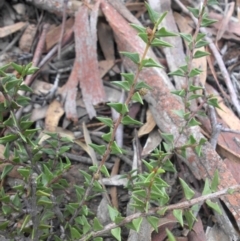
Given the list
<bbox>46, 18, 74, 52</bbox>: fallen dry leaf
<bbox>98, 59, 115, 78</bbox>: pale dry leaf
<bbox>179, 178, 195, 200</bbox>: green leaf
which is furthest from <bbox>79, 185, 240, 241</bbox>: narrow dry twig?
<bbox>46, 18, 74, 52</bbox>: fallen dry leaf

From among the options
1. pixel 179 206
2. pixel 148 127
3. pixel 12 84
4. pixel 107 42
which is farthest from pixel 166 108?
pixel 12 84

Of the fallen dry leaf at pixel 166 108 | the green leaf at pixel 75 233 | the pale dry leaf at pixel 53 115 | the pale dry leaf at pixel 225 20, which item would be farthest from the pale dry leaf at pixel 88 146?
the pale dry leaf at pixel 225 20

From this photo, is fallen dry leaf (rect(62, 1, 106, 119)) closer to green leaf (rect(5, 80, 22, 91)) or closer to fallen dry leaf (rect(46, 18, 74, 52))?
fallen dry leaf (rect(46, 18, 74, 52))

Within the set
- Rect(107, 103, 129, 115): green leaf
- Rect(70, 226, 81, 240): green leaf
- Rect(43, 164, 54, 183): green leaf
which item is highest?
Rect(107, 103, 129, 115): green leaf

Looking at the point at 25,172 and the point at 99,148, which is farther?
the point at 99,148

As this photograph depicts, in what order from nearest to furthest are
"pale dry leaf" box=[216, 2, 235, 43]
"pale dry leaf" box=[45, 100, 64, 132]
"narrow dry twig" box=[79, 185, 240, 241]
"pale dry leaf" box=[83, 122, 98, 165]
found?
"narrow dry twig" box=[79, 185, 240, 241]
"pale dry leaf" box=[83, 122, 98, 165]
"pale dry leaf" box=[45, 100, 64, 132]
"pale dry leaf" box=[216, 2, 235, 43]

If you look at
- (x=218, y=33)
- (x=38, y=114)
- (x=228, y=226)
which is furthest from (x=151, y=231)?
(x=218, y=33)

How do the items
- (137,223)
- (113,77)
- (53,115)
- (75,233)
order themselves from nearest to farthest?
(137,223) < (75,233) < (53,115) < (113,77)

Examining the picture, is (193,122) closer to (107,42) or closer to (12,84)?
(12,84)

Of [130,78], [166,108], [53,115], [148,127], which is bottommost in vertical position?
[53,115]

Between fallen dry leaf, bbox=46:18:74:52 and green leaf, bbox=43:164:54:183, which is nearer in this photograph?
green leaf, bbox=43:164:54:183

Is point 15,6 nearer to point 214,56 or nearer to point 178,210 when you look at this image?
point 214,56
